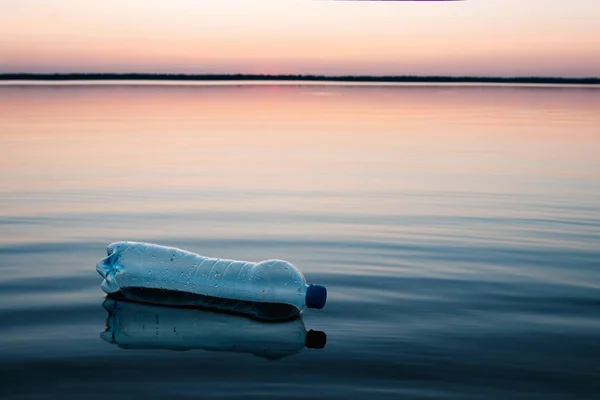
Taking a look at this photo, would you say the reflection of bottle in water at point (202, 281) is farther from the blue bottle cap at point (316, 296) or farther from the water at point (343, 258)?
the water at point (343, 258)

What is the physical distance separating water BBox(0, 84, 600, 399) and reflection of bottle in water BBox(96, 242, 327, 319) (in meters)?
0.28

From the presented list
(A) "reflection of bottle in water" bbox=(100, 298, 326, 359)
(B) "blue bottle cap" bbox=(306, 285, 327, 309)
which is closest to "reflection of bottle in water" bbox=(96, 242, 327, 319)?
(B) "blue bottle cap" bbox=(306, 285, 327, 309)

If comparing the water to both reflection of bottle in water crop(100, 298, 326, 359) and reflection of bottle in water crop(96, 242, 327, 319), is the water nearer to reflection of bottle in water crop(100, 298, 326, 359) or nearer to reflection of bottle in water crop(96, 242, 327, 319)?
reflection of bottle in water crop(100, 298, 326, 359)

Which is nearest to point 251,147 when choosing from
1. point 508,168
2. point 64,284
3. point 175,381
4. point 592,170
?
point 508,168

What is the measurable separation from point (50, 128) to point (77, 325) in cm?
2349

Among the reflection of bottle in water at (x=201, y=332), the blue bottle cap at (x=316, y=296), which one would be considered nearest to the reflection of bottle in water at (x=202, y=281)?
the blue bottle cap at (x=316, y=296)

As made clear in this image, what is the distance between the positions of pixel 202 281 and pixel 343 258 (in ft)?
6.69

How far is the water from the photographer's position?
4730 millimetres

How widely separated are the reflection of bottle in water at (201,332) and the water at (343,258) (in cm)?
13

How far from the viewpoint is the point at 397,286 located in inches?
281

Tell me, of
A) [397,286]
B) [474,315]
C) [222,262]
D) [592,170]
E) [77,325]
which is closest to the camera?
[77,325]

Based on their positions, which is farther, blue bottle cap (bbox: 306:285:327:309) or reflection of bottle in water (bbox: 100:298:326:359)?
blue bottle cap (bbox: 306:285:327:309)

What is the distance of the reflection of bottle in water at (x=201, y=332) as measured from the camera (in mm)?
5297

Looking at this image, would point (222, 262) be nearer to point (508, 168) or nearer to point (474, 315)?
point (474, 315)
